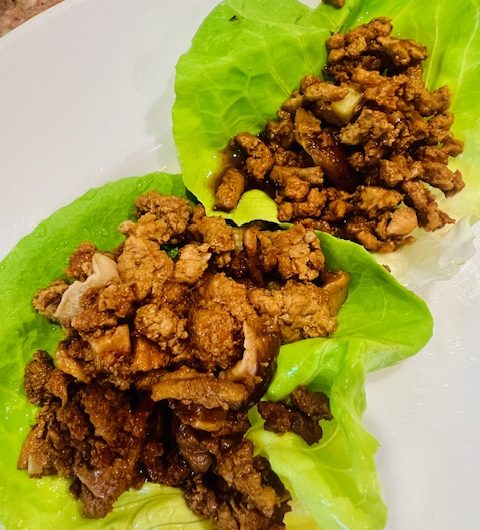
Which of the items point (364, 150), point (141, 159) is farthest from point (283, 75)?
point (141, 159)

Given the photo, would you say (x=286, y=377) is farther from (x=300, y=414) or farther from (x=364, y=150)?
(x=364, y=150)

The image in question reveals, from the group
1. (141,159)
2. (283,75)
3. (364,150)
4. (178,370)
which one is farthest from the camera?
(141,159)

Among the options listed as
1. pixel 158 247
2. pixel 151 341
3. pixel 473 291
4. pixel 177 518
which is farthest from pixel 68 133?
pixel 473 291

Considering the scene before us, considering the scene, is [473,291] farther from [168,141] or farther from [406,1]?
[168,141]

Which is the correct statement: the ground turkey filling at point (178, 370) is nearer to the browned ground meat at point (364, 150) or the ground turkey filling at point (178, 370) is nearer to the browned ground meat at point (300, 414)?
the browned ground meat at point (300, 414)

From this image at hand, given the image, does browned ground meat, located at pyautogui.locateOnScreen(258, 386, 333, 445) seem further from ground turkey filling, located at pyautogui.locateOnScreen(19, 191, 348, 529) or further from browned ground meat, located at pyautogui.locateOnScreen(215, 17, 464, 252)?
browned ground meat, located at pyautogui.locateOnScreen(215, 17, 464, 252)

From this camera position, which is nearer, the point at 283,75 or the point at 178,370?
the point at 178,370

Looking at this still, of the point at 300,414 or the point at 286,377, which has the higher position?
the point at 286,377

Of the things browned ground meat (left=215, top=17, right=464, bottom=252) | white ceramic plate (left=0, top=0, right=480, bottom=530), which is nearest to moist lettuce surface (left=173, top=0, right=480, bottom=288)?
browned ground meat (left=215, top=17, right=464, bottom=252)
